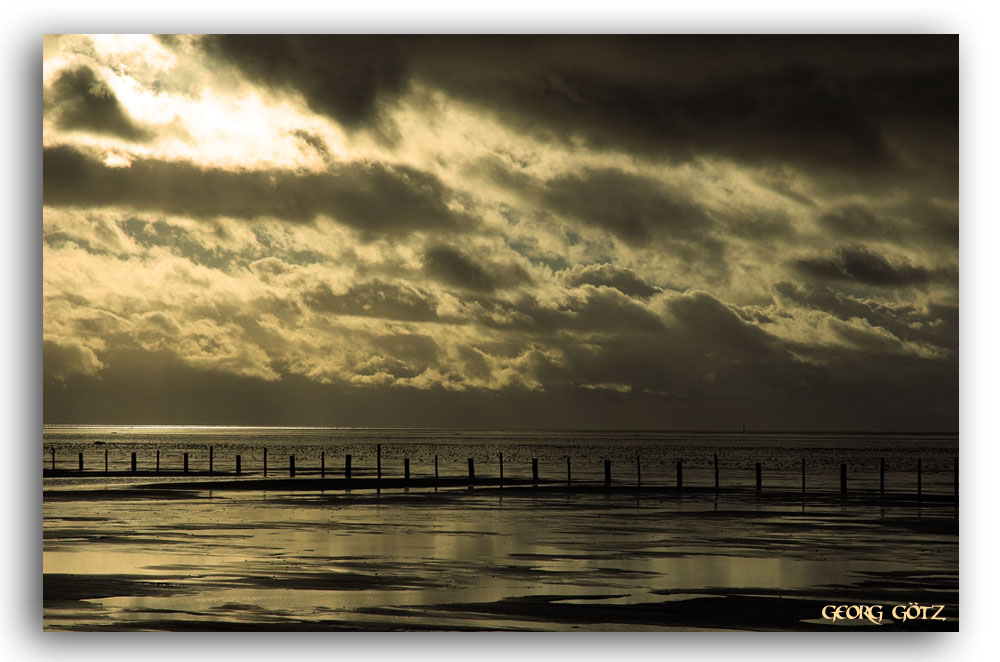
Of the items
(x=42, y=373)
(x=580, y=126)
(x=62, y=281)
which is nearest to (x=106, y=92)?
(x=62, y=281)

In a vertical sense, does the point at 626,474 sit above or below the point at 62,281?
below

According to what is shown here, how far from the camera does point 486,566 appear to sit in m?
15.0

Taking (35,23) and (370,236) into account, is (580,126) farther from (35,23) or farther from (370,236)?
(35,23)

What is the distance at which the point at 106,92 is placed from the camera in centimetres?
1270

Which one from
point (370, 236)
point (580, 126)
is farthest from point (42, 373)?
point (580, 126)

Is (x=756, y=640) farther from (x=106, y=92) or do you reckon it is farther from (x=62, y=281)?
(x=106, y=92)

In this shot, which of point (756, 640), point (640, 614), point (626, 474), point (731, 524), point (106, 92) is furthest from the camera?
point (626, 474)

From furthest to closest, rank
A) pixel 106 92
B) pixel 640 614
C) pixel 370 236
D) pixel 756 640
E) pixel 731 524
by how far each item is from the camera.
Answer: pixel 731 524 → pixel 370 236 → pixel 106 92 → pixel 640 614 → pixel 756 640

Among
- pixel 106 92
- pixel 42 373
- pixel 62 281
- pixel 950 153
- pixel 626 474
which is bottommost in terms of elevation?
pixel 626 474

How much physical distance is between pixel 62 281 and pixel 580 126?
6.36m

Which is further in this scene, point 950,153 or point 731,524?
point 731,524

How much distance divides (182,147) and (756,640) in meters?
8.58

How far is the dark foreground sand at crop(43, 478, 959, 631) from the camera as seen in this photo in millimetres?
11586

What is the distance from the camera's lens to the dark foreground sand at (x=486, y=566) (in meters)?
11.6
